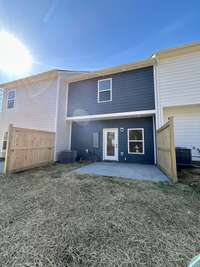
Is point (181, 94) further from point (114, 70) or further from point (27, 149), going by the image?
point (27, 149)

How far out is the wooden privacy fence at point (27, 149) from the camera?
18.9 feet

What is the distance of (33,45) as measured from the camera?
760cm

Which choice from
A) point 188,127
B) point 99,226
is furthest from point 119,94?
point 99,226

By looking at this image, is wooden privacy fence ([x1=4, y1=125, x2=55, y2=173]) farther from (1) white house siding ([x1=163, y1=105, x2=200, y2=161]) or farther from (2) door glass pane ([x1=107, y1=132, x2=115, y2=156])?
(1) white house siding ([x1=163, y1=105, x2=200, y2=161])

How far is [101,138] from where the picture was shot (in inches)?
368

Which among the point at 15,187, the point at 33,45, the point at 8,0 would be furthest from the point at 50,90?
the point at 15,187

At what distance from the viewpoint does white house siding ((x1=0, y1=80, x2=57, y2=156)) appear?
9133 millimetres

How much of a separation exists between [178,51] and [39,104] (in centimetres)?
921

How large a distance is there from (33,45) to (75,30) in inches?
99.9

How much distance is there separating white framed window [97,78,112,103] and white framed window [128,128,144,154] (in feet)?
8.63

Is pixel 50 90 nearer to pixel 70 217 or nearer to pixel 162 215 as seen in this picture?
pixel 70 217

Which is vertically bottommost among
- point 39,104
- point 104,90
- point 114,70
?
point 39,104

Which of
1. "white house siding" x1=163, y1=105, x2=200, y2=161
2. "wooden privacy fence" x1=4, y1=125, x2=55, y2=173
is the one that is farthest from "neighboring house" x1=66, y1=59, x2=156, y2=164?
"wooden privacy fence" x1=4, y1=125, x2=55, y2=173

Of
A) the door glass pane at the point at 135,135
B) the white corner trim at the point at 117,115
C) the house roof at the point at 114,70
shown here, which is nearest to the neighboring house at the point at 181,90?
the house roof at the point at 114,70
